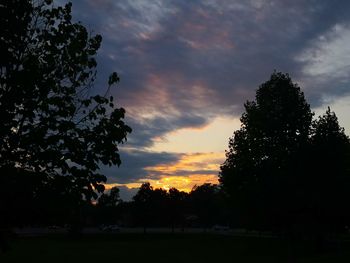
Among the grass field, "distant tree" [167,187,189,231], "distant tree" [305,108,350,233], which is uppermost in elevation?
"distant tree" [167,187,189,231]

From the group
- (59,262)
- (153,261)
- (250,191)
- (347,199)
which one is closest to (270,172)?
(250,191)

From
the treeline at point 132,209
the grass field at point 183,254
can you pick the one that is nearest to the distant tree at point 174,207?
the treeline at point 132,209

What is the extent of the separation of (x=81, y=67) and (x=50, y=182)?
8.40 feet

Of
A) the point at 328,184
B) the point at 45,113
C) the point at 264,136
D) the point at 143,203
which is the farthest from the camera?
the point at 143,203

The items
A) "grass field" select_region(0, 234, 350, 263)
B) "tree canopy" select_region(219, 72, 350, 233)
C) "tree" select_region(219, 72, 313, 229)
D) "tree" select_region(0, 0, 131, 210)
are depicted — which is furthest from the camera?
"tree" select_region(219, 72, 313, 229)

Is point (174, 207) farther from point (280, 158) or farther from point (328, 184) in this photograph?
point (328, 184)

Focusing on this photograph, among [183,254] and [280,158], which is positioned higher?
[280,158]

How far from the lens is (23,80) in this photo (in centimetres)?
880

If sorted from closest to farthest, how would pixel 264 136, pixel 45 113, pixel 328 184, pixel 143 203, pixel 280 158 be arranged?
pixel 45 113
pixel 328 184
pixel 280 158
pixel 264 136
pixel 143 203

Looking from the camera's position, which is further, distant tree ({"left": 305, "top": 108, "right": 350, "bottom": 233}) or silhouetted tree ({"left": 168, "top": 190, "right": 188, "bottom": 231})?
silhouetted tree ({"left": 168, "top": 190, "right": 188, "bottom": 231})

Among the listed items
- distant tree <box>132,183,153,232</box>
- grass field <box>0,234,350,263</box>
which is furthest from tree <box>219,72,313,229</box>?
distant tree <box>132,183,153,232</box>

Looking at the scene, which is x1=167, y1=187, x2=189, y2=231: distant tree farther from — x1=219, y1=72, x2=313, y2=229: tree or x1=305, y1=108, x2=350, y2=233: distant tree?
x1=305, y1=108, x2=350, y2=233: distant tree

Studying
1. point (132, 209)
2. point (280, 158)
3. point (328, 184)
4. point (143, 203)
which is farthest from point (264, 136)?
point (132, 209)

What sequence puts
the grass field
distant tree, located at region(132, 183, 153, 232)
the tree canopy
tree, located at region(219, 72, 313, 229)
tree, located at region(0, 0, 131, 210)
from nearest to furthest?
tree, located at region(0, 0, 131, 210) < the tree canopy < the grass field < tree, located at region(219, 72, 313, 229) < distant tree, located at region(132, 183, 153, 232)
